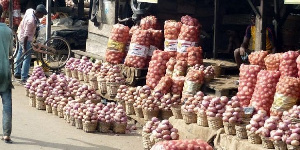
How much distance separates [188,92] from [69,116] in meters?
2.03

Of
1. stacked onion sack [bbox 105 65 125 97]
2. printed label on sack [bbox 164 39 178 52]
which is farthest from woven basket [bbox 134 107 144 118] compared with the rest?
printed label on sack [bbox 164 39 178 52]

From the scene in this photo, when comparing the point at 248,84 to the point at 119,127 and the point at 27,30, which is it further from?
the point at 27,30

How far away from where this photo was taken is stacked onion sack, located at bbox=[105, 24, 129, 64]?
474 inches

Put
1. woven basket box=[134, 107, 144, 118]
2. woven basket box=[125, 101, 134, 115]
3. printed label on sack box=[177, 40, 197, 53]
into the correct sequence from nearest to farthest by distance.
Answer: woven basket box=[134, 107, 144, 118] → woven basket box=[125, 101, 134, 115] → printed label on sack box=[177, 40, 197, 53]

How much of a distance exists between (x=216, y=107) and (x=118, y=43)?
3994 mm

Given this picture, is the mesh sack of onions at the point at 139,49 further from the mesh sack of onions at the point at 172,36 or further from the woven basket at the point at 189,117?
the woven basket at the point at 189,117

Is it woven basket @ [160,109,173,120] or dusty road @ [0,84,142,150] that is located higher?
woven basket @ [160,109,173,120]

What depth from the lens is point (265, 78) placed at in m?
8.57

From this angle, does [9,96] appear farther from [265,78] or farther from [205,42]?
[205,42]

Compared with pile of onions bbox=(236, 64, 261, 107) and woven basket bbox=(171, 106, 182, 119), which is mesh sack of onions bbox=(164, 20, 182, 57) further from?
pile of onions bbox=(236, 64, 261, 107)

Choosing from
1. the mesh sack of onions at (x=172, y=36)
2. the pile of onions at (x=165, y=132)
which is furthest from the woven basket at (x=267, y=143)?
the mesh sack of onions at (x=172, y=36)

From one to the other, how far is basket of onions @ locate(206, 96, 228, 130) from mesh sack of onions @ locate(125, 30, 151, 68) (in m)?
3.16

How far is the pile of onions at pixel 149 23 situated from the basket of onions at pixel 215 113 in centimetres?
381

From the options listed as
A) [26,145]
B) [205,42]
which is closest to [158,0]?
[205,42]
